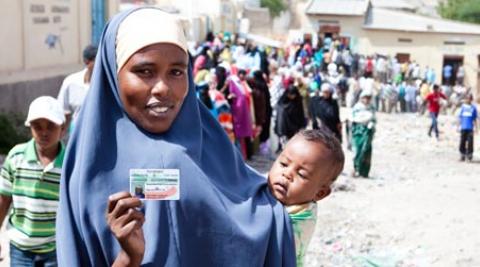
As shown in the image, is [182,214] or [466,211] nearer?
[182,214]

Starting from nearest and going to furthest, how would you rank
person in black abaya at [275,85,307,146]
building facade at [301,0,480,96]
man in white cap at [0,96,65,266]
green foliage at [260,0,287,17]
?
man in white cap at [0,96,65,266] < person in black abaya at [275,85,307,146] < building facade at [301,0,480,96] < green foliage at [260,0,287,17]

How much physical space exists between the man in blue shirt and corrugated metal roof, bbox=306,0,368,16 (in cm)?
2509

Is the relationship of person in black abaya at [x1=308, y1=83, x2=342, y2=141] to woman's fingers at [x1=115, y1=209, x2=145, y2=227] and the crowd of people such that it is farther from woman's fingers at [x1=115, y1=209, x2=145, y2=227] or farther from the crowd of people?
woman's fingers at [x1=115, y1=209, x2=145, y2=227]

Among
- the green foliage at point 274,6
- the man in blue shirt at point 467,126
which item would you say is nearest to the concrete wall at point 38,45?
the man in blue shirt at point 467,126

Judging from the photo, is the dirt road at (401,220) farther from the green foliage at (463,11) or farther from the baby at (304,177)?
the green foliage at (463,11)

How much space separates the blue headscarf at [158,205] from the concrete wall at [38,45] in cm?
867

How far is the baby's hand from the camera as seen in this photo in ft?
5.63

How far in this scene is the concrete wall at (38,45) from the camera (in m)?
10.4

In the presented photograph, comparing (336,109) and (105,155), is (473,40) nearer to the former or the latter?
(336,109)

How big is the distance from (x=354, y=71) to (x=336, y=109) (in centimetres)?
2175

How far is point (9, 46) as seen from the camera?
10469 millimetres

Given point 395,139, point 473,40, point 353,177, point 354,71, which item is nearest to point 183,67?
point 353,177

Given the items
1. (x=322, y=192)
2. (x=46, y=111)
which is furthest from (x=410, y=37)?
(x=322, y=192)

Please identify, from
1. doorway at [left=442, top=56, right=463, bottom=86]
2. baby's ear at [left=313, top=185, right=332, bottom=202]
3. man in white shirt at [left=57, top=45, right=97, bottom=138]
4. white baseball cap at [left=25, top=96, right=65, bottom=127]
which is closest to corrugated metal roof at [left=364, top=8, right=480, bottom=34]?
doorway at [left=442, top=56, right=463, bottom=86]
